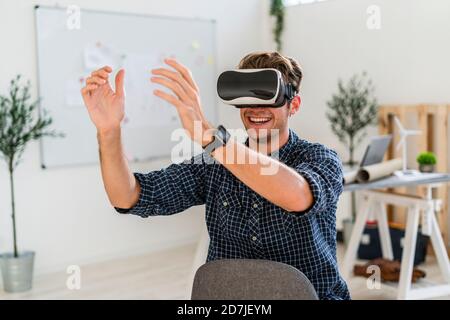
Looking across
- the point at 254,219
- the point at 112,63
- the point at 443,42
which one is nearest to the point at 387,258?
the point at 443,42

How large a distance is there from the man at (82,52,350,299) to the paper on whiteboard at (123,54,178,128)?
2956 mm

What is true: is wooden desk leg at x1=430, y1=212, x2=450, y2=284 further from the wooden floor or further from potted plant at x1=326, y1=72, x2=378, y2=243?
potted plant at x1=326, y1=72, x2=378, y2=243

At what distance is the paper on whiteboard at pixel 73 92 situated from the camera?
13.6 feet

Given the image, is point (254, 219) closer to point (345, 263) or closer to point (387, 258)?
point (345, 263)

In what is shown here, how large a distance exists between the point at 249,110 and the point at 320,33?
12.1 feet

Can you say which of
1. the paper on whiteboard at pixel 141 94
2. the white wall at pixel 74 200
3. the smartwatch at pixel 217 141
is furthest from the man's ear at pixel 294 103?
the paper on whiteboard at pixel 141 94

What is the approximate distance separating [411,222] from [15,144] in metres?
2.36

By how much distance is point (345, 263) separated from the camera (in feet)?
12.0

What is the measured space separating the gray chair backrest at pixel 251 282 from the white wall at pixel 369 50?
3296 mm

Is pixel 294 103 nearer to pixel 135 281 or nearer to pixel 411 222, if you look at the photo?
pixel 411 222

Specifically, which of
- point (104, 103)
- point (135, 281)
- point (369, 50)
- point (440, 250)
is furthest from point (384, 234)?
point (104, 103)

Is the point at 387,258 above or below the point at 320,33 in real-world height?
below

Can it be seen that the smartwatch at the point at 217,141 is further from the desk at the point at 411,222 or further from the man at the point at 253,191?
the desk at the point at 411,222

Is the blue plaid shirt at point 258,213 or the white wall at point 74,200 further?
the white wall at point 74,200
